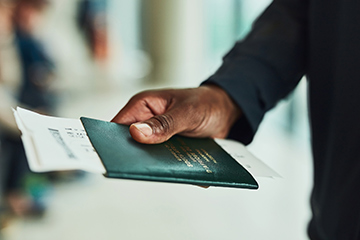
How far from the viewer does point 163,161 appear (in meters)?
0.59

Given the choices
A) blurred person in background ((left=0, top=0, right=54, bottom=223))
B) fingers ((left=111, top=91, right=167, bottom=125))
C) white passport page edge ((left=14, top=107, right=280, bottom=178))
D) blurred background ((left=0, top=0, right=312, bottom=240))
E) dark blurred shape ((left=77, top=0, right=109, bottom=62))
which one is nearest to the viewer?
white passport page edge ((left=14, top=107, right=280, bottom=178))

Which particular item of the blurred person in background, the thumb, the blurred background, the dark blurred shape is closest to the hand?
the thumb

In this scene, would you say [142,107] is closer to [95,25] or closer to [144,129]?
[144,129]

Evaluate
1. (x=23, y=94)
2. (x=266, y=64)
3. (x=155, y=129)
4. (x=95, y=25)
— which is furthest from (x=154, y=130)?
(x=95, y=25)

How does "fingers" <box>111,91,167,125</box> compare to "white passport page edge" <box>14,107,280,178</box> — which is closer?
"white passport page edge" <box>14,107,280,178</box>

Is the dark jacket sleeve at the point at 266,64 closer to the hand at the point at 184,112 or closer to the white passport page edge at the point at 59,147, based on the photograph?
the hand at the point at 184,112

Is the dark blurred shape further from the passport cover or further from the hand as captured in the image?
the passport cover

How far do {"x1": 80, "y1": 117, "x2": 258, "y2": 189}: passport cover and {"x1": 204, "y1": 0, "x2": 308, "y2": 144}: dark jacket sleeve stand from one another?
8.7 inches

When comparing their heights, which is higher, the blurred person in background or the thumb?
the thumb

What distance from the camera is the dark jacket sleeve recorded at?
0.92 meters

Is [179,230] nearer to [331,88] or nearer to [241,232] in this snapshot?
[241,232]

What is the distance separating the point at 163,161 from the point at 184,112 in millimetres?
206

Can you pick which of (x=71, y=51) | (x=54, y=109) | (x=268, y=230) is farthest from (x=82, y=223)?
(x=71, y=51)

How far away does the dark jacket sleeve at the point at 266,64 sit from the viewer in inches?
36.4
